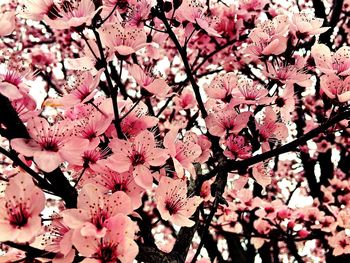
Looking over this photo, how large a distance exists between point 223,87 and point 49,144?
105cm

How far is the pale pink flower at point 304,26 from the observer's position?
2168mm

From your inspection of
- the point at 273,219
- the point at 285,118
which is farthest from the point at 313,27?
the point at 273,219

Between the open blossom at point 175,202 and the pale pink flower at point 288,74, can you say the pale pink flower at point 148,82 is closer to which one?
the open blossom at point 175,202

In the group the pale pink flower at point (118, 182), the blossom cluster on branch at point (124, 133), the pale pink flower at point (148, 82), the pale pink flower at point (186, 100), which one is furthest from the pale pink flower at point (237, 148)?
the pale pink flower at point (186, 100)

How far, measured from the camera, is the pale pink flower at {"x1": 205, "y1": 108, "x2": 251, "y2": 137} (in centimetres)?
215

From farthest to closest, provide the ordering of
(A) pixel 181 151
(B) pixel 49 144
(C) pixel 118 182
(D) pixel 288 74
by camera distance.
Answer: (D) pixel 288 74 < (A) pixel 181 151 < (C) pixel 118 182 < (B) pixel 49 144

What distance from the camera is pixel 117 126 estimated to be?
5.55 ft

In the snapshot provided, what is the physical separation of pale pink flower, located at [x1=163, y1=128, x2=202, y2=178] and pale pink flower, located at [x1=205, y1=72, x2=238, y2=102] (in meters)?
0.37

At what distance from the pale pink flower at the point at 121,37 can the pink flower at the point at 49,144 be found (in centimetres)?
37

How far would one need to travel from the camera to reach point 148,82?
5.84 feet

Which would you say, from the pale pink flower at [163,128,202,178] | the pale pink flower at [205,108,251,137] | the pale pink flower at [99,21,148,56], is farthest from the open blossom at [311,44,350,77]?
the pale pink flower at [99,21,148,56]

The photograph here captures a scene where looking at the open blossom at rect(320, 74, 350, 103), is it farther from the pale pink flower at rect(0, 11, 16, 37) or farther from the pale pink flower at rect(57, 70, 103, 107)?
the pale pink flower at rect(0, 11, 16, 37)

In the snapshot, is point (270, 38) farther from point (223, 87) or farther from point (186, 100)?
point (186, 100)

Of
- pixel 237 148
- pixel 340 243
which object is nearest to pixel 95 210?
pixel 237 148
